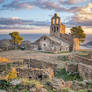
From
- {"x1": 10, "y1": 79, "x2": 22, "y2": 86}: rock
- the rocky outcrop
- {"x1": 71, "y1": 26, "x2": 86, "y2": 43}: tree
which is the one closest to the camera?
{"x1": 10, "y1": 79, "x2": 22, "y2": 86}: rock

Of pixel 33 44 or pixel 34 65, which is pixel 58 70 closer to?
pixel 34 65

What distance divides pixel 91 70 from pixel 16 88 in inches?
252

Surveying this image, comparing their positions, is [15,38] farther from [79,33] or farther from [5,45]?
[79,33]

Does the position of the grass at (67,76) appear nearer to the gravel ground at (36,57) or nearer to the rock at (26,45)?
the gravel ground at (36,57)

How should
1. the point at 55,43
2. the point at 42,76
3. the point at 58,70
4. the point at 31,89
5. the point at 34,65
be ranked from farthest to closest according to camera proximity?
the point at 55,43 → the point at 34,65 → the point at 58,70 → the point at 42,76 → the point at 31,89

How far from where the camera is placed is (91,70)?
34.2 ft

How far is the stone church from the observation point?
3447 centimetres

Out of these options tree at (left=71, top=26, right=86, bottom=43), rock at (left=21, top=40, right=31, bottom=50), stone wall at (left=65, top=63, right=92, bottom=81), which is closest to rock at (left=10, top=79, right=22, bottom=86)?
stone wall at (left=65, top=63, right=92, bottom=81)

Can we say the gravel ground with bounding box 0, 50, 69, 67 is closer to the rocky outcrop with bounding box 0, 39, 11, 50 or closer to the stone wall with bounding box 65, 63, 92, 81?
the stone wall with bounding box 65, 63, 92, 81

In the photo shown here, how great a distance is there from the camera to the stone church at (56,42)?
3447 cm

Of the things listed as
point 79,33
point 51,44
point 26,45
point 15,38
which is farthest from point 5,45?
point 79,33

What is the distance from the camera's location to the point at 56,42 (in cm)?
3456

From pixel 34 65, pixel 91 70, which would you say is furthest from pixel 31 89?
pixel 34 65

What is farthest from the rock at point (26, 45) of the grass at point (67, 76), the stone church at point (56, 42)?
the grass at point (67, 76)
